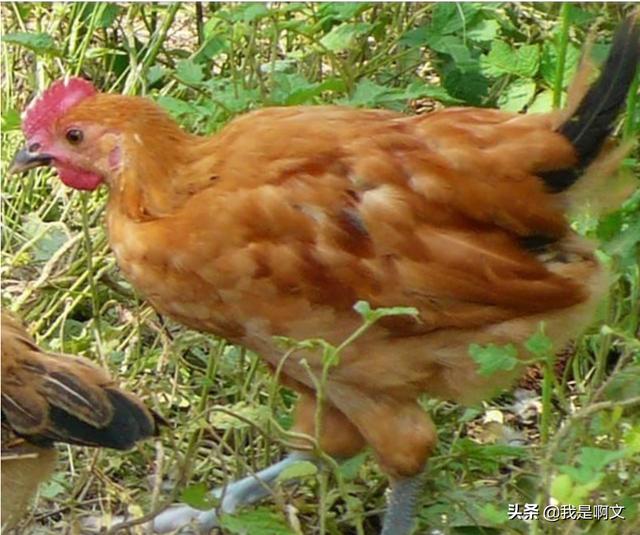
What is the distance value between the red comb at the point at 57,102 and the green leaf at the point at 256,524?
0.83 meters

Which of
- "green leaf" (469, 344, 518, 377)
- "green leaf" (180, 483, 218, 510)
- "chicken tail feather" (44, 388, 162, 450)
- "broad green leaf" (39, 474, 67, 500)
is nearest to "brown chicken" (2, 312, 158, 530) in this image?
"chicken tail feather" (44, 388, 162, 450)

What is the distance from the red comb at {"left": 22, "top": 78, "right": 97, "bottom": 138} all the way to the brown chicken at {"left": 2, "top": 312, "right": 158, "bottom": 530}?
0.42 m

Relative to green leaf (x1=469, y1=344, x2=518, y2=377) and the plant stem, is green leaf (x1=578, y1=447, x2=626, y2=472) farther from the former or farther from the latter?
the plant stem

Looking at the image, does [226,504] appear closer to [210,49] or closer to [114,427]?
[114,427]

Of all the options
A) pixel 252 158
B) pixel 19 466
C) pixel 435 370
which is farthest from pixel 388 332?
pixel 19 466

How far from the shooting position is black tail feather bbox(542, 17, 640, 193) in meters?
2.68

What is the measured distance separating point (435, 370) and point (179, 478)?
1.87 feet

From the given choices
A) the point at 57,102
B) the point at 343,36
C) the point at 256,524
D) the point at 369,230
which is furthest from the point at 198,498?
the point at 343,36

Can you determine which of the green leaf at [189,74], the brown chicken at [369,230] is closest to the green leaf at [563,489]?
the brown chicken at [369,230]

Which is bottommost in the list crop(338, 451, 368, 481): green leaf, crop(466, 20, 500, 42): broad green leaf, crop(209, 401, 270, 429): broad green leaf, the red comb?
crop(338, 451, 368, 481): green leaf

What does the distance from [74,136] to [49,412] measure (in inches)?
21.6

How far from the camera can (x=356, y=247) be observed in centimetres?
265

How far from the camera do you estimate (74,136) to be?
279 centimetres

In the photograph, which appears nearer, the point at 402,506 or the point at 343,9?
the point at 402,506
